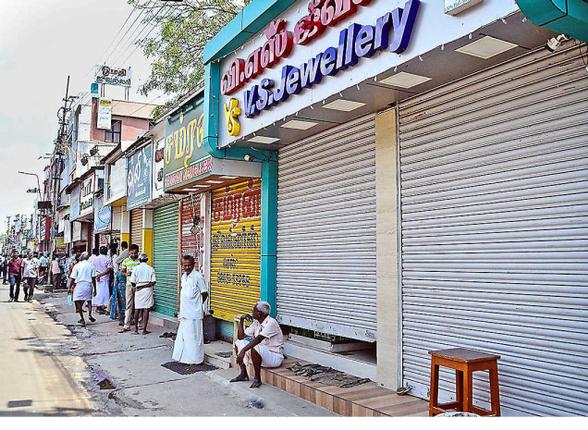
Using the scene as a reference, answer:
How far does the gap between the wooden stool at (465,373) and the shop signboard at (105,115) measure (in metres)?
33.1

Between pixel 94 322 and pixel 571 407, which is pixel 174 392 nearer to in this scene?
pixel 571 407

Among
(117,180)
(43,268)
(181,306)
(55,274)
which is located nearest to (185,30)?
(117,180)

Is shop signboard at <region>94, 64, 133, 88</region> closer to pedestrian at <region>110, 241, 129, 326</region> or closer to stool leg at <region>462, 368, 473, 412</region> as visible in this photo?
pedestrian at <region>110, 241, 129, 326</region>

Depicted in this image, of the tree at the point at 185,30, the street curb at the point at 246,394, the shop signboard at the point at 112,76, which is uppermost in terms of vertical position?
the shop signboard at the point at 112,76

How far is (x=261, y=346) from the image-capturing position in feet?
23.4

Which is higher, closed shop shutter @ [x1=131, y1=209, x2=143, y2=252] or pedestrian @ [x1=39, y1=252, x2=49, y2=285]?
closed shop shutter @ [x1=131, y1=209, x2=143, y2=252]

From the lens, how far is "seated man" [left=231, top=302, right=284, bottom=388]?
7.01 meters

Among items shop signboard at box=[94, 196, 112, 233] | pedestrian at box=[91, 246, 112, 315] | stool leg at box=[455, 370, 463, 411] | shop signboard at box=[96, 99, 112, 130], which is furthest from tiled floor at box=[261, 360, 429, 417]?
shop signboard at box=[96, 99, 112, 130]

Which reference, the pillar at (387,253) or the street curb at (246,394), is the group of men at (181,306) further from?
the pillar at (387,253)

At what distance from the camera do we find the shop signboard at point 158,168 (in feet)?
41.0

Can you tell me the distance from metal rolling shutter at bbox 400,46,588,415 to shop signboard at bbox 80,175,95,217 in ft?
64.2

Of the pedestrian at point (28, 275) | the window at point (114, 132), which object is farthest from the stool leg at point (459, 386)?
the window at point (114, 132)

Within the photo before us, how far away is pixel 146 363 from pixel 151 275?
9.98 feet

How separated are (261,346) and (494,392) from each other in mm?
3401
